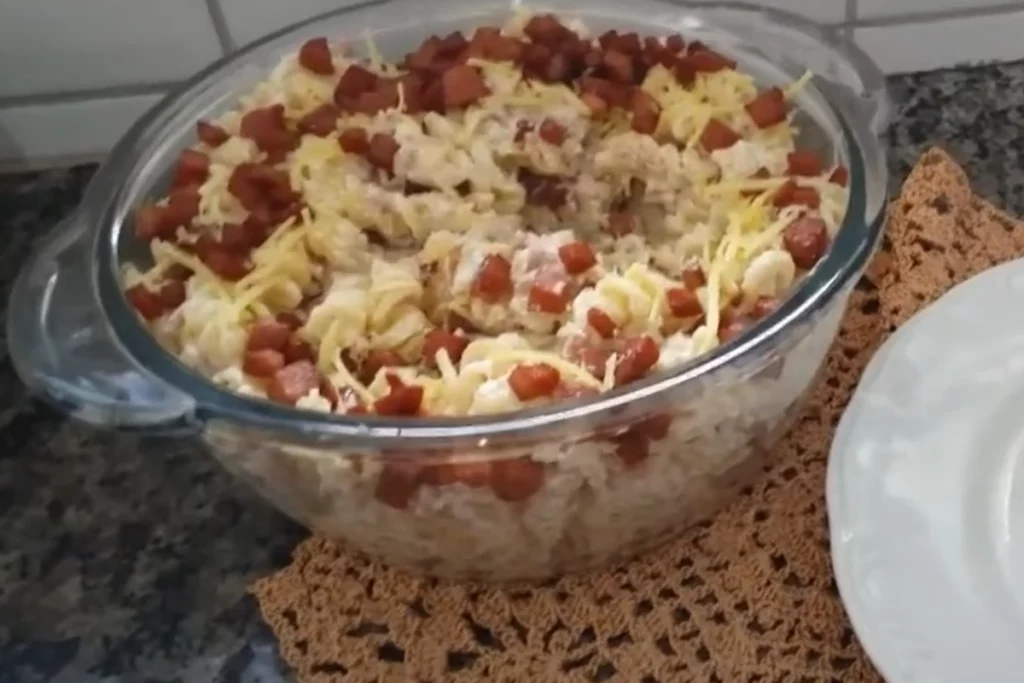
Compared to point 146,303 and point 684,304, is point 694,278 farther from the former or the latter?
point 146,303

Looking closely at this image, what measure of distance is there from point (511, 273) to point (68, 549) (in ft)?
1.01

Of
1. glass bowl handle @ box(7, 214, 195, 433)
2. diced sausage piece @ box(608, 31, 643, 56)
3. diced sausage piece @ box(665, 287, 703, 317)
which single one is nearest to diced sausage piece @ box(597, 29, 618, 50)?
diced sausage piece @ box(608, 31, 643, 56)

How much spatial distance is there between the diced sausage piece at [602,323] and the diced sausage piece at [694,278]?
1.8 inches

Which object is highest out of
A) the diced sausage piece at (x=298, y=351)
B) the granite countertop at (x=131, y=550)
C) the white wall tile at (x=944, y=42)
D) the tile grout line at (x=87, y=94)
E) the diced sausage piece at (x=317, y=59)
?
the diced sausage piece at (x=317, y=59)

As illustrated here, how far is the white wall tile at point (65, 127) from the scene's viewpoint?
3.21 ft

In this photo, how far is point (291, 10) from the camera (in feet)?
3.03

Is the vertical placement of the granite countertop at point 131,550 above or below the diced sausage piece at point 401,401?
below

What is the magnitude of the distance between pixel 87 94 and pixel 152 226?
0.29 meters

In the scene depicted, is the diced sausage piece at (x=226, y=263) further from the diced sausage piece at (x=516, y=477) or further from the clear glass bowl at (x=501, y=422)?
the diced sausage piece at (x=516, y=477)

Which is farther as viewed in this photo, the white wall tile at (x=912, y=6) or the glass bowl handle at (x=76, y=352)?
the white wall tile at (x=912, y=6)

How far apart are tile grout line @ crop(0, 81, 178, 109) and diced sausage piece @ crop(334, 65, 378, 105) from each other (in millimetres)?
218

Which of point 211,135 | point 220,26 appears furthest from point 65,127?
point 211,135

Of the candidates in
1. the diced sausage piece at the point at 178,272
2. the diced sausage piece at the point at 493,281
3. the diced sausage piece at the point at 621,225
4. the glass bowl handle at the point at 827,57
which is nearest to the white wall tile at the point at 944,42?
the glass bowl handle at the point at 827,57

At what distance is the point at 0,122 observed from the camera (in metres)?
0.99
